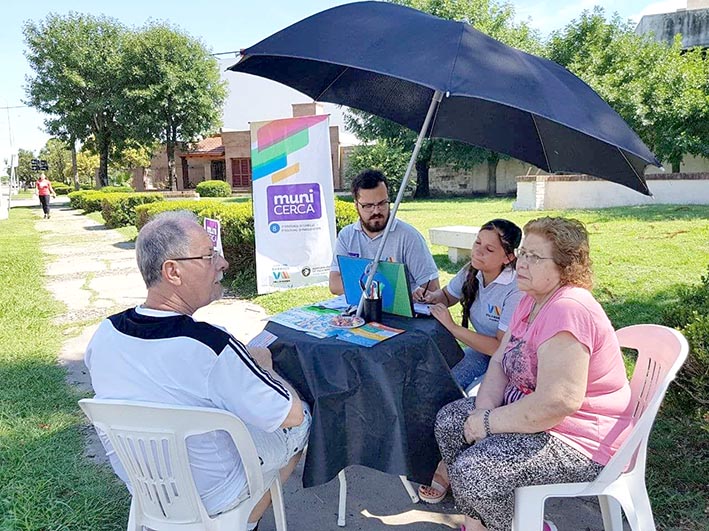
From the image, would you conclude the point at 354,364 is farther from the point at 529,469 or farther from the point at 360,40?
the point at 360,40

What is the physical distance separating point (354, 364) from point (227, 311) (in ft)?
14.7

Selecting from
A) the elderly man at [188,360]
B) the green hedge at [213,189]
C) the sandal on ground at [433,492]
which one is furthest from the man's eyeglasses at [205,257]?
the green hedge at [213,189]

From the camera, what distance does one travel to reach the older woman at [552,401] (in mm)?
1779

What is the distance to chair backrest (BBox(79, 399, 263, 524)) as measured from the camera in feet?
5.16

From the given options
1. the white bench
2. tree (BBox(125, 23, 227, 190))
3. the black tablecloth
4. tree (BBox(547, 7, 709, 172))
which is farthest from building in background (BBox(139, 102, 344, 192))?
the black tablecloth

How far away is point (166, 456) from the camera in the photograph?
A: 1647 mm

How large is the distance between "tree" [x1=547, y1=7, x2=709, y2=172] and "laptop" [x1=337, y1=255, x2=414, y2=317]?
1704cm

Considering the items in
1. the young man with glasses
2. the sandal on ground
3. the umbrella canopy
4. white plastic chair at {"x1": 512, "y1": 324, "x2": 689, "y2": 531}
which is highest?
the umbrella canopy

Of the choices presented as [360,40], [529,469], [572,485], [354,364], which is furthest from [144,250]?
[572,485]

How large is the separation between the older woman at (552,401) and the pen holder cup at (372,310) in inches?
25.0

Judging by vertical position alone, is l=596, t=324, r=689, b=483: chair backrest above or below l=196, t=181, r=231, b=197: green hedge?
below

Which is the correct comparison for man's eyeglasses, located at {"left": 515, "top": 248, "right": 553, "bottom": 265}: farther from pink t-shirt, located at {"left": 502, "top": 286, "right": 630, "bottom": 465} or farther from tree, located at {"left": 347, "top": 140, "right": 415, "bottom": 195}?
tree, located at {"left": 347, "top": 140, "right": 415, "bottom": 195}

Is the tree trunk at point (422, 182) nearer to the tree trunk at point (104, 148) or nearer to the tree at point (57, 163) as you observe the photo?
the tree trunk at point (104, 148)

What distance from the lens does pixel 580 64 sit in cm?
2220
